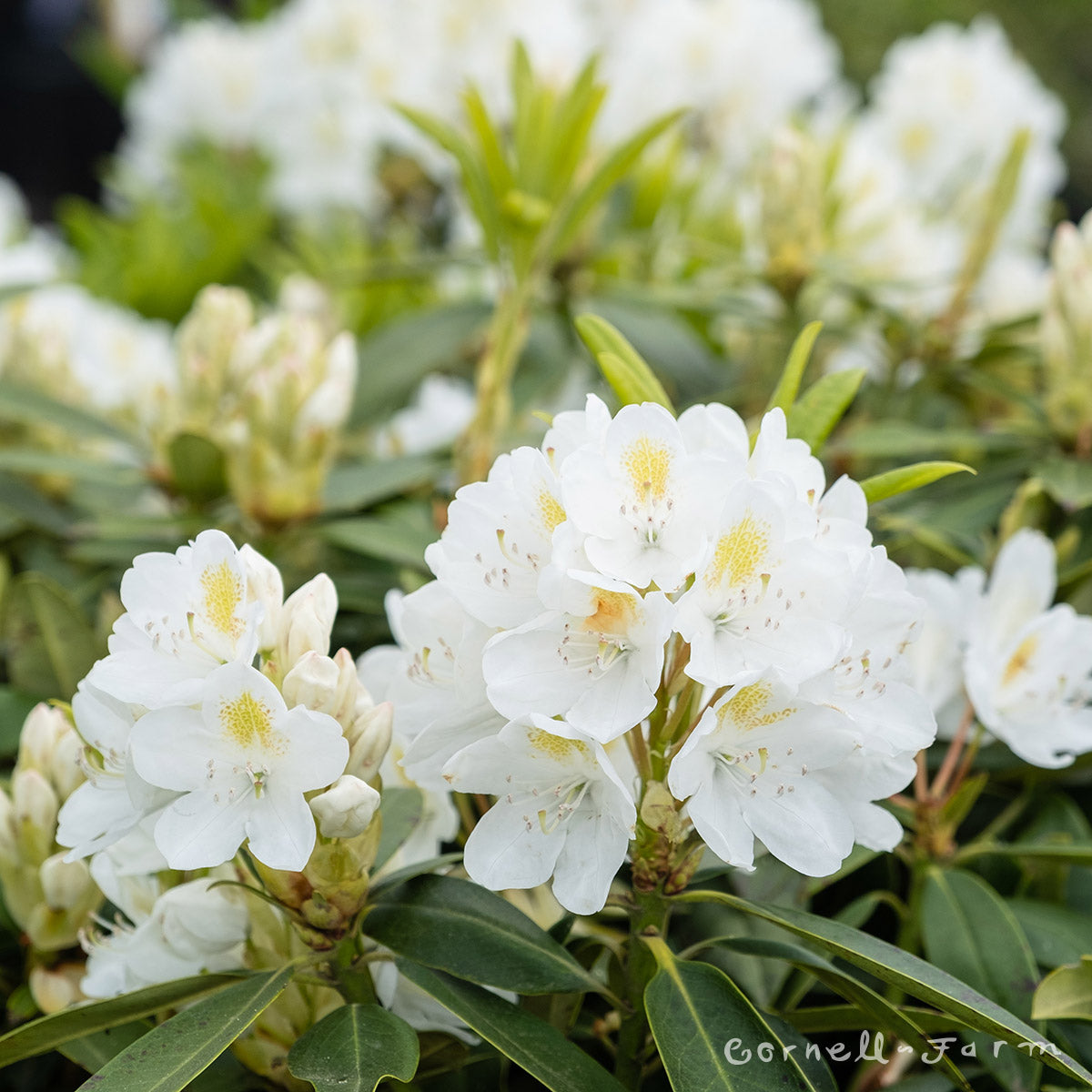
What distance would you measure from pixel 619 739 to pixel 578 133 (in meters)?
0.87

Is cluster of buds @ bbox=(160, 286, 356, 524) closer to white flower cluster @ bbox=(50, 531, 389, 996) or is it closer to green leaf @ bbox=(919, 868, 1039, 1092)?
white flower cluster @ bbox=(50, 531, 389, 996)

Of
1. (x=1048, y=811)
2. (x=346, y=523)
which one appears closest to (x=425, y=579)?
(x=346, y=523)

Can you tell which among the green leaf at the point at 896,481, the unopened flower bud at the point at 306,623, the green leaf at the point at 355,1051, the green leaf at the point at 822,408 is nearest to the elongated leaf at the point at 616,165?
the green leaf at the point at 822,408

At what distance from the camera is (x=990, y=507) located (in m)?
1.40

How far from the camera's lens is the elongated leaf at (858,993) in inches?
32.5

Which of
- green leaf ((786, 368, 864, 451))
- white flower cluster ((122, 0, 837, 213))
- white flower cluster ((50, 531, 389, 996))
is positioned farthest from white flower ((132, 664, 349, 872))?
white flower cluster ((122, 0, 837, 213))

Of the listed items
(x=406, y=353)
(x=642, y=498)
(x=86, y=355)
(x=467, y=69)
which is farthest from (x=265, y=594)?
(x=467, y=69)

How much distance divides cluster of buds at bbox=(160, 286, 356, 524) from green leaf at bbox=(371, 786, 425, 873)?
606 mm

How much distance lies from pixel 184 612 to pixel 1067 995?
2.42ft

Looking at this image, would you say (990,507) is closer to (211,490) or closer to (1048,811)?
(1048,811)

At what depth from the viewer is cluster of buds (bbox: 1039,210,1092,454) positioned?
1426 mm

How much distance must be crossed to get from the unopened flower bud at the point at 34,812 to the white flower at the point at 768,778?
573 millimetres

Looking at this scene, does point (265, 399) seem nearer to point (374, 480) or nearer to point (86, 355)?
point (374, 480)

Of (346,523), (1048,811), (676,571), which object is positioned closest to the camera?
(676,571)
